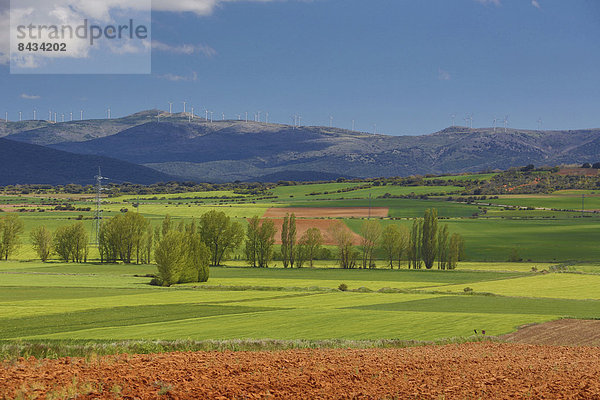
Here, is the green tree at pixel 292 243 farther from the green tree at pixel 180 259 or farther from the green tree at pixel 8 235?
the green tree at pixel 8 235

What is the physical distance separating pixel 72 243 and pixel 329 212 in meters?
77.0

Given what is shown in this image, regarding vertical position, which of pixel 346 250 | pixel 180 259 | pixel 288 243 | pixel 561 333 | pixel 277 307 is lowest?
pixel 346 250

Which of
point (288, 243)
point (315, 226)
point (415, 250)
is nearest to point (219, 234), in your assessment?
point (288, 243)

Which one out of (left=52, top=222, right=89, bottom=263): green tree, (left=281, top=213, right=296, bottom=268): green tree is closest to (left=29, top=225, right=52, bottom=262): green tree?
(left=52, top=222, right=89, bottom=263): green tree

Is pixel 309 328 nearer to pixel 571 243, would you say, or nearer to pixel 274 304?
pixel 274 304

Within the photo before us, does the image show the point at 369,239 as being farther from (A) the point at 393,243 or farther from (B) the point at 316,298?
(B) the point at 316,298

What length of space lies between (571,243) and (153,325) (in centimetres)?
11456

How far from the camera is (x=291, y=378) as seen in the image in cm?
1986

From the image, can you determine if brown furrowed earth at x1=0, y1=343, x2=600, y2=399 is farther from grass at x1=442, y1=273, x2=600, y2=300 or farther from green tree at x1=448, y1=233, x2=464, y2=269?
green tree at x1=448, y1=233, x2=464, y2=269

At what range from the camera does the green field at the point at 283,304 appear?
4262 centimetres

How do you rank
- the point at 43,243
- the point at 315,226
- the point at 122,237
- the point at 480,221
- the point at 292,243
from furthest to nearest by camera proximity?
1. the point at 480,221
2. the point at 315,226
3. the point at 43,243
4. the point at 122,237
5. the point at 292,243

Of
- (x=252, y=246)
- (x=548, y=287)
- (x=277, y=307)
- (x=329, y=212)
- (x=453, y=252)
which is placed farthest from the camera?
(x=329, y=212)

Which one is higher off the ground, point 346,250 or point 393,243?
point 393,243

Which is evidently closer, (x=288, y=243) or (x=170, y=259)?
(x=170, y=259)
